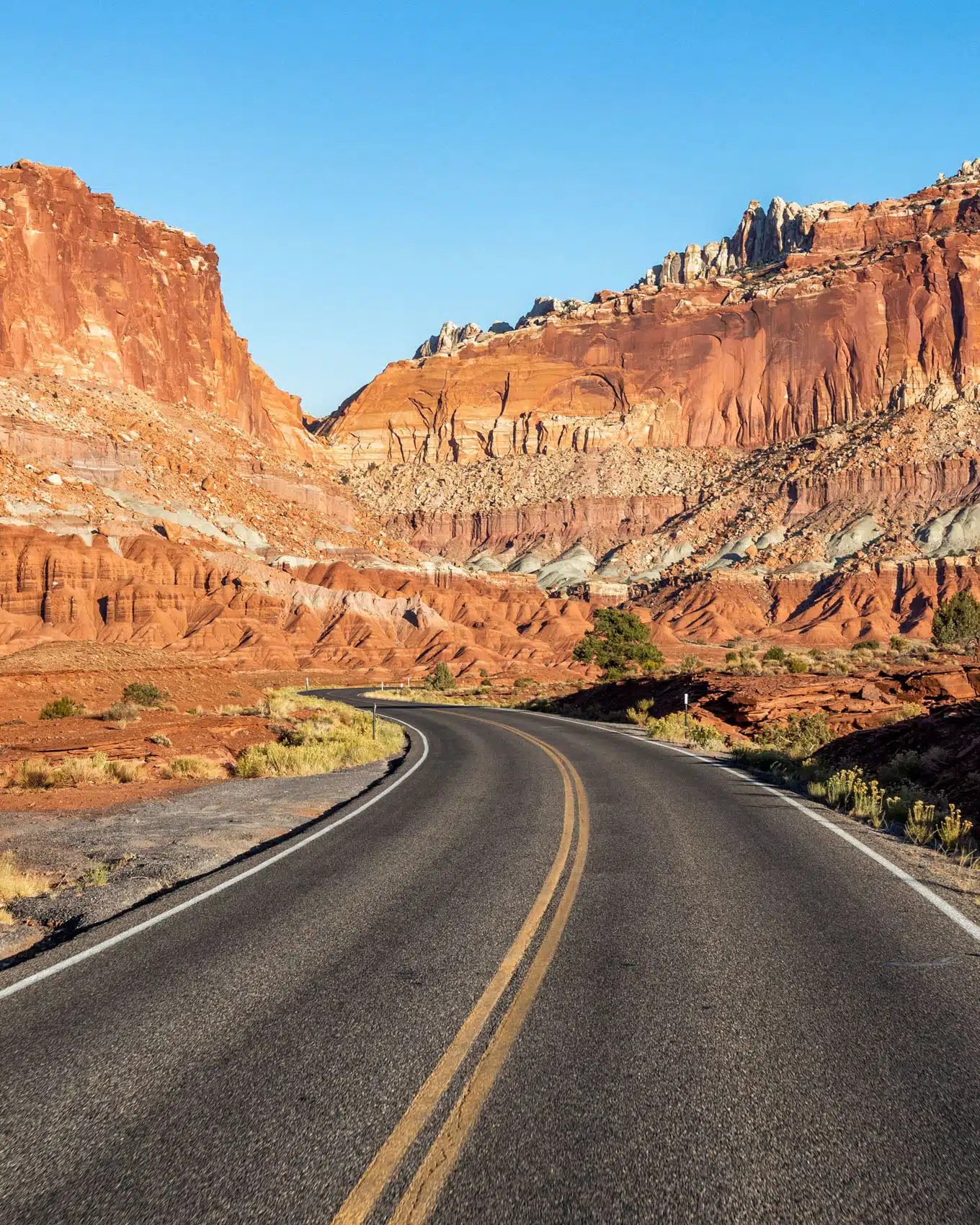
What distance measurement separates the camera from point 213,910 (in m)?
7.39

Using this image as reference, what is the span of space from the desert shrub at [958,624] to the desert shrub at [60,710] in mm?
47052

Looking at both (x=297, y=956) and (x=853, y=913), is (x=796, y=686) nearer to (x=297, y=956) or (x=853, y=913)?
(x=853, y=913)

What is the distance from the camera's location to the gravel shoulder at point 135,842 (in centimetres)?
752

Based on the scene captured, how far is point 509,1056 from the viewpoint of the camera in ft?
14.6

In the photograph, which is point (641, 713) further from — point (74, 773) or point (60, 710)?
point (74, 773)

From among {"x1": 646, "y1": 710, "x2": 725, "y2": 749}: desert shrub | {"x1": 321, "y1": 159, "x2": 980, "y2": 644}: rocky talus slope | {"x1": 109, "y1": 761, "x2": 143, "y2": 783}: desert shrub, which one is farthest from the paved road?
{"x1": 321, "y1": 159, "x2": 980, "y2": 644}: rocky talus slope

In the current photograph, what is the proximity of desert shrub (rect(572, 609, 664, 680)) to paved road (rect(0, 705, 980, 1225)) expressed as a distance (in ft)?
155

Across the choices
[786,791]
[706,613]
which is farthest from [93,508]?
[786,791]

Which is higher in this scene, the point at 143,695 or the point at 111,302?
the point at 111,302

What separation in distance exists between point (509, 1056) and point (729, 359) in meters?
174

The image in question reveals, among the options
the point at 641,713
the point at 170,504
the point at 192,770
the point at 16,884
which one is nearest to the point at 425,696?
the point at 641,713

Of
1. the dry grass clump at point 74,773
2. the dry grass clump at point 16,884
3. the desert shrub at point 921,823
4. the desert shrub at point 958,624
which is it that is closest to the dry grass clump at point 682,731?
the desert shrub at point 921,823

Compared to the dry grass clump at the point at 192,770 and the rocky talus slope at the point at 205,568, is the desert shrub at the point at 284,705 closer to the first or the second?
the dry grass clump at the point at 192,770

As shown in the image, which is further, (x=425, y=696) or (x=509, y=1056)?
(x=425, y=696)
